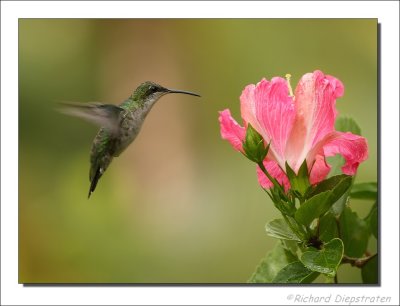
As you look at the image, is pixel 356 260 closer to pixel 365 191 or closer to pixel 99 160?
pixel 365 191

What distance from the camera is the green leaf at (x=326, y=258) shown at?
94 centimetres

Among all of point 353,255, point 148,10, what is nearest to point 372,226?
point 353,255

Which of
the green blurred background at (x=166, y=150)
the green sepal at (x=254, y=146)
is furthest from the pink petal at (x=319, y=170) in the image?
the green blurred background at (x=166, y=150)

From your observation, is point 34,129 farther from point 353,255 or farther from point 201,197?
point 353,255

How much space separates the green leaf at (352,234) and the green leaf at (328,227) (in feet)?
0.08

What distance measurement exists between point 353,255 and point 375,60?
60cm

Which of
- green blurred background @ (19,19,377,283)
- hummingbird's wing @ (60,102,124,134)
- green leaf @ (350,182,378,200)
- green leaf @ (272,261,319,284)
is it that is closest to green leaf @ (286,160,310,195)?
green leaf @ (272,261,319,284)

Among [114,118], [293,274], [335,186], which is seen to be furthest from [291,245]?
[114,118]

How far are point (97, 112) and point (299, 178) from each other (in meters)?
0.47

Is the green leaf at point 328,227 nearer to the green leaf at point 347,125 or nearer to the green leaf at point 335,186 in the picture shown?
the green leaf at point 335,186

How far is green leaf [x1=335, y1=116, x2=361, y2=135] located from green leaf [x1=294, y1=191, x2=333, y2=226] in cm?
22

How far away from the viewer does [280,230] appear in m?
1.01

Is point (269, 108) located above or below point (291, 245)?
above

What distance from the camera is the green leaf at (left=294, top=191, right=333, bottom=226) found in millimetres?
936
